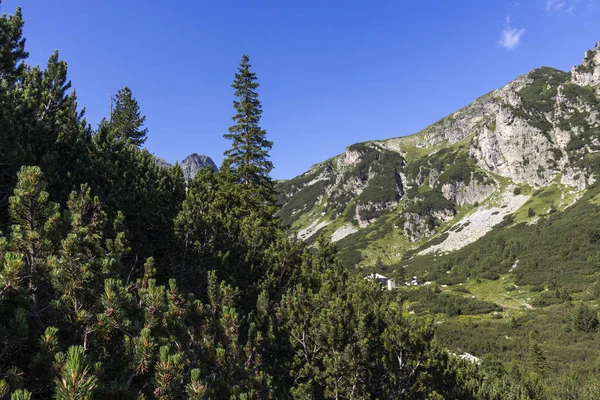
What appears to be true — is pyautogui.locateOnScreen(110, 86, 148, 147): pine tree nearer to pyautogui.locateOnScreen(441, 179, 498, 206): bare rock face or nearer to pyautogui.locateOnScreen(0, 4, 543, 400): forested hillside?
pyautogui.locateOnScreen(0, 4, 543, 400): forested hillside

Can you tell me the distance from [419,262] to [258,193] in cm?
11590

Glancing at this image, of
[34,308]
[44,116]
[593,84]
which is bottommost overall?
[34,308]

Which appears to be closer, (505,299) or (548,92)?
(505,299)

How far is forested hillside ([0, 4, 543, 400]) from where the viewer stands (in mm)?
Answer: 3838

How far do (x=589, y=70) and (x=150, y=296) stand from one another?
229m

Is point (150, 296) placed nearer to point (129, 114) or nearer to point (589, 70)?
point (129, 114)

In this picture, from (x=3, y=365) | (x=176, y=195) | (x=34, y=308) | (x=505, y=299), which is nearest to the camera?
(x=3, y=365)

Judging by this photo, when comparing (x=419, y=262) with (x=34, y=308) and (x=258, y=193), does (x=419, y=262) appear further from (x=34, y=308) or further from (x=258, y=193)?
(x=34, y=308)

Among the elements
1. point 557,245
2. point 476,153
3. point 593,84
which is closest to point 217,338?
point 557,245

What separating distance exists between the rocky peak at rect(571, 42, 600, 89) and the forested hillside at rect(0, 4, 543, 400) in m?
211

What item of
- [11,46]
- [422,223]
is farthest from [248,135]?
[422,223]

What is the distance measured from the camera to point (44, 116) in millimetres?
9602

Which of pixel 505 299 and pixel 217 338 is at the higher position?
pixel 217 338

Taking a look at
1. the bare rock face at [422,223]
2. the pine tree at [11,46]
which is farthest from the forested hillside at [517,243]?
the pine tree at [11,46]
